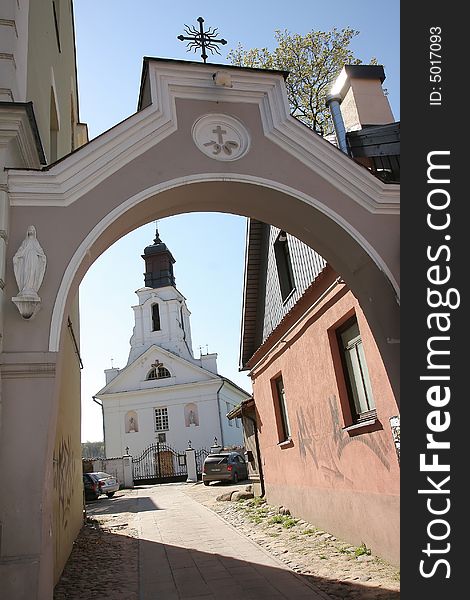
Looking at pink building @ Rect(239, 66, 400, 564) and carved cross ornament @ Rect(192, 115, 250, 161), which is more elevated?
carved cross ornament @ Rect(192, 115, 250, 161)

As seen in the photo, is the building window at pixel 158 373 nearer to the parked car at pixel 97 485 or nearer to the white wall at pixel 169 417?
the white wall at pixel 169 417

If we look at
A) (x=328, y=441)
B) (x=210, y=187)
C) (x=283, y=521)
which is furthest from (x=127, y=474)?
(x=210, y=187)

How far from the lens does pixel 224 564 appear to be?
809cm

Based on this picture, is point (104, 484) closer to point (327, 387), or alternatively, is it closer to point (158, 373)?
point (158, 373)

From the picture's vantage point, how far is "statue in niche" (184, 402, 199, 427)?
137 feet

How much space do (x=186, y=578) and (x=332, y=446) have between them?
311cm

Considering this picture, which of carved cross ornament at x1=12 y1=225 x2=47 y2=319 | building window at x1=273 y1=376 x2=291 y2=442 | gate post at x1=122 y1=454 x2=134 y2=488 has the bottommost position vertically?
gate post at x1=122 y1=454 x2=134 y2=488

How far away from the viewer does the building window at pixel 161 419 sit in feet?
138

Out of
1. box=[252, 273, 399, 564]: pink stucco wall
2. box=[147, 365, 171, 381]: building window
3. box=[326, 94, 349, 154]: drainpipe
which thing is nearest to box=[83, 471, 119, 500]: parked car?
box=[252, 273, 399, 564]: pink stucco wall

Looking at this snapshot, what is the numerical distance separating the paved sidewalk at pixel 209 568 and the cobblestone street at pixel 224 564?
0.04ft

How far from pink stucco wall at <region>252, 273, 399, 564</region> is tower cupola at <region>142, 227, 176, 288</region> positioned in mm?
35685

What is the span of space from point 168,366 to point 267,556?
36.1m

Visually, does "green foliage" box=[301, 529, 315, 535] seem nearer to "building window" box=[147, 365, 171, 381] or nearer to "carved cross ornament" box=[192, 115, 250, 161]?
"carved cross ornament" box=[192, 115, 250, 161]

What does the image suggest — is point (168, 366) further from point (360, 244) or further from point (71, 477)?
point (360, 244)
